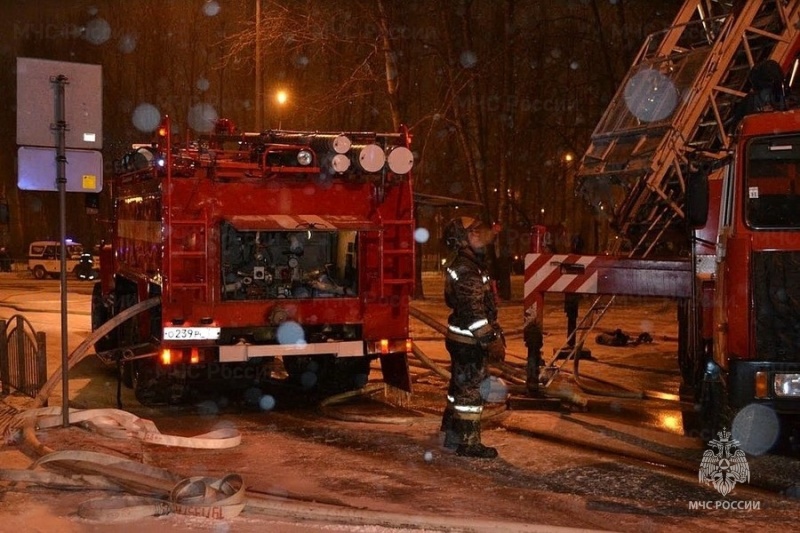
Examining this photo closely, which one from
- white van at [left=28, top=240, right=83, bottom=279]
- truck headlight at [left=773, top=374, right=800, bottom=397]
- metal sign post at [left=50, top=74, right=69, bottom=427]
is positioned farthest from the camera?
white van at [left=28, top=240, right=83, bottom=279]

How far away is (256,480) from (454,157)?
27.9 meters

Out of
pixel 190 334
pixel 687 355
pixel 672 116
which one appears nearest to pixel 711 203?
pixel 672 116

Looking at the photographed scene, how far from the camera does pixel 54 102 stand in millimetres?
7488

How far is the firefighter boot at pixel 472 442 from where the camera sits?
7156 millimetres

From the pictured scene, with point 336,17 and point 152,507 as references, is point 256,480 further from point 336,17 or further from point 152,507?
point 336,17

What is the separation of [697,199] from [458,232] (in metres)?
1.80

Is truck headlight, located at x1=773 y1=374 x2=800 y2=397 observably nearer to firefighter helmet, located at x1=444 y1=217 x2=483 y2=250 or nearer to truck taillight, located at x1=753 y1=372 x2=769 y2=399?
truck taillight, located at x1=753 y1=372 x2=769 y2=399

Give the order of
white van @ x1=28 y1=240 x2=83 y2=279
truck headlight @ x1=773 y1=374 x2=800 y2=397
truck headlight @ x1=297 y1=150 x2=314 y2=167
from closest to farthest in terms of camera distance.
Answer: truck headlight @ x1=773 y1=374 x2=800 y2=397
truck headlight @ x1=297 y1=150 x2=314 y2=167
white van @ x1=28 y1=240 x2=83 y2=279

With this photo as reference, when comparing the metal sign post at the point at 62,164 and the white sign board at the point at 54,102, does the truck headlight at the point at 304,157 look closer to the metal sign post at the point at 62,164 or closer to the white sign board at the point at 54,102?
the white sign board at the point at 54,102

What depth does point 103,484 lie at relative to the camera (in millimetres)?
5945

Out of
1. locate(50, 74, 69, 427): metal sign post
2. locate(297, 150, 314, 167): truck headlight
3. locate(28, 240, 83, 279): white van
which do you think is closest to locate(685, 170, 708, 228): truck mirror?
locate(297, 150, 314, 167): truck headlight

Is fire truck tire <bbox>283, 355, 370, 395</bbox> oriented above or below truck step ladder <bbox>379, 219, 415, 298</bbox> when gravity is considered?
below

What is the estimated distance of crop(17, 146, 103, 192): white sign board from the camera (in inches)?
296

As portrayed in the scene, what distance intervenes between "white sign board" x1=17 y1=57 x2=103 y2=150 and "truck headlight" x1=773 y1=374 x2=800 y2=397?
563 cm
